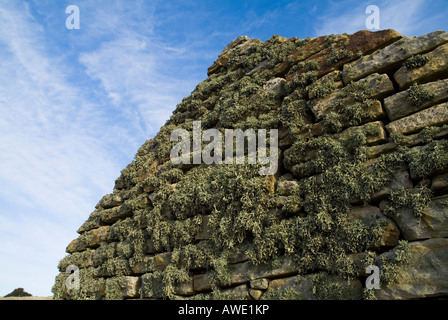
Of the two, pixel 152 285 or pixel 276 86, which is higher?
pixel 276 86

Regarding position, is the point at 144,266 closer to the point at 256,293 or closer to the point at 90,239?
the point at 90,239

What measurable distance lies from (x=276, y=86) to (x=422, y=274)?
20.2ft

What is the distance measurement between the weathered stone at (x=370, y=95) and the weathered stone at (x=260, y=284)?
4.06 metres

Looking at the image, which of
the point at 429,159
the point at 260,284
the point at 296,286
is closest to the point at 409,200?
the point at 429,159

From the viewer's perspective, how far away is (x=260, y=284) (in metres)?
6.73

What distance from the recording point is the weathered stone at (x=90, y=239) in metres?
11.3

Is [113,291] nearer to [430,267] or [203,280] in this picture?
[203,280]

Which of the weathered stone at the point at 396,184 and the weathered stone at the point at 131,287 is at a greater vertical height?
the weathered stone at the point at 396,184

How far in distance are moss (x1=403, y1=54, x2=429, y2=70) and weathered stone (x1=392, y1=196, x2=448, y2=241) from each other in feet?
10.1

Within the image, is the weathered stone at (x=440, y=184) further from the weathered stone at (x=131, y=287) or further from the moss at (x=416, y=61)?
the weathered stone at (x=131, y=287)

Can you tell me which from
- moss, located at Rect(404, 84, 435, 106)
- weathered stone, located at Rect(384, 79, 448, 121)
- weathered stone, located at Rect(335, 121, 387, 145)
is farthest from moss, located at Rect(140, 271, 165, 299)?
moss, located at Rect(404, 84, 435, 106)

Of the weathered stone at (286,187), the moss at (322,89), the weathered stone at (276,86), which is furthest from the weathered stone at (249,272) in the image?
the weathered stone at (276,86)

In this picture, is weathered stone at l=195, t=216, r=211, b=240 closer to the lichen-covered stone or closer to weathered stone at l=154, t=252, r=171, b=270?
weathered stone at l=154, t=252, r=171, b=270

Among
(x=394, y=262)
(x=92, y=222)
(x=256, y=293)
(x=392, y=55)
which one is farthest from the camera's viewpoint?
(x=92, y=222)
